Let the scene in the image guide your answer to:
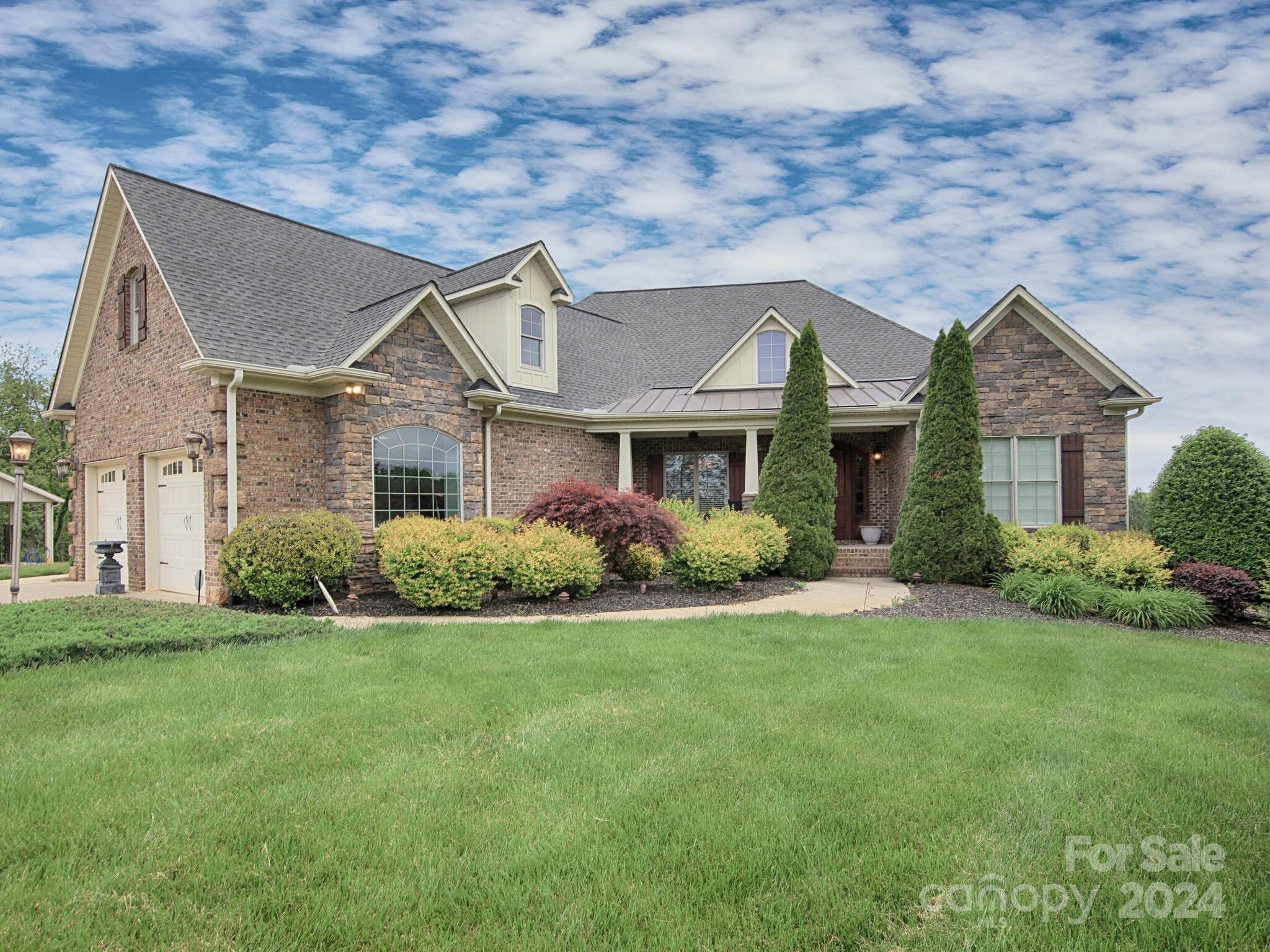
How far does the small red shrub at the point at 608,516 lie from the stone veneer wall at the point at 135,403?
501 centimetres

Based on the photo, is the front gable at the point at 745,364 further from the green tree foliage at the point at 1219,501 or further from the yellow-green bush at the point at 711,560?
the green tree foliage at the point at 1219,501

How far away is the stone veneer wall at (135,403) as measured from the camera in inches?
442

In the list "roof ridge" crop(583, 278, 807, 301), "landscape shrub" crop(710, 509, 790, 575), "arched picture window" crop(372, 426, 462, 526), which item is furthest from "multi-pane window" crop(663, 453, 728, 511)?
"roof ridge" crop(583, 278, 807, 301)

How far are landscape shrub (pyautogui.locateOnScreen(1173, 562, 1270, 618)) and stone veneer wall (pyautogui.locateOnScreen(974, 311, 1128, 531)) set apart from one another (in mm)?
4073

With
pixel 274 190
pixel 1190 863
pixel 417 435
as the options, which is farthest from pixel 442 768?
pixel 274 190

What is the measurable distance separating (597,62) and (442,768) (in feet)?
32.1

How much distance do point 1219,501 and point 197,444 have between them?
49.8 ft

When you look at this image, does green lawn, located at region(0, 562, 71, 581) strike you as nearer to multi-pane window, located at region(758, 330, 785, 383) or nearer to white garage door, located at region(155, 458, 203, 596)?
white garage door, located at region(155, 458, 203, 596)

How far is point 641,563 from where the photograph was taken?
39.1ft

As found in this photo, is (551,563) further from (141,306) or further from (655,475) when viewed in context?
(141,306)

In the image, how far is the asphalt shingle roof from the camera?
36.5ft

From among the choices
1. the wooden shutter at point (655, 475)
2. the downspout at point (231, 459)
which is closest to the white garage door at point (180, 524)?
the downspout at point (231, 459)

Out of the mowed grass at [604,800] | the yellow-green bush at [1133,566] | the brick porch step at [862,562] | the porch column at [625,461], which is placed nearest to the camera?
the mowed grass at [604,800]

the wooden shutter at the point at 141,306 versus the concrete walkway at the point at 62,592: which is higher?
→ the wooden shutter at the point at 141,306
